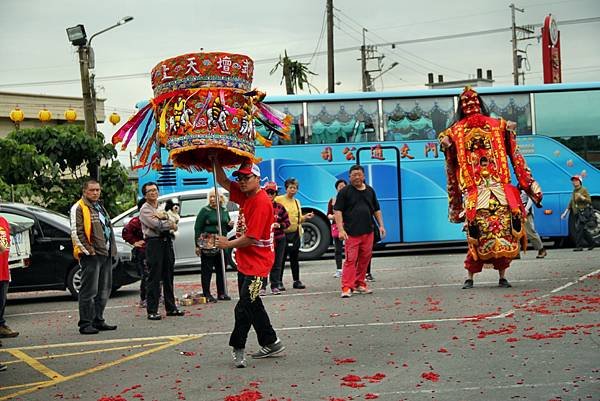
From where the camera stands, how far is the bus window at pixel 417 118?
22547 mm

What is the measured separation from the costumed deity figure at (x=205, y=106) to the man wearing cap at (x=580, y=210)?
12.2 m

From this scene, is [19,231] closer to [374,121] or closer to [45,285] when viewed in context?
[45,285]

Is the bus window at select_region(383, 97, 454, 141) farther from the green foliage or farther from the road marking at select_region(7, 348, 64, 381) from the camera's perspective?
the road marking at select_region(7, 348, 64, 381)

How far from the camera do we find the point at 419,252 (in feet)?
78.1

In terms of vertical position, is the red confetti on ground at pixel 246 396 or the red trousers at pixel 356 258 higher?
the red trousers at pixel 356 258

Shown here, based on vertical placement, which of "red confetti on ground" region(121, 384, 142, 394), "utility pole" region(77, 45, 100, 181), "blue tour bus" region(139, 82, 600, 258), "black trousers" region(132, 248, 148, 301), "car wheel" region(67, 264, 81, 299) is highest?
"utility pole" region(77, 45, 100, 181)

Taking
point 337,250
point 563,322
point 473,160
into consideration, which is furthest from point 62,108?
point 563,322

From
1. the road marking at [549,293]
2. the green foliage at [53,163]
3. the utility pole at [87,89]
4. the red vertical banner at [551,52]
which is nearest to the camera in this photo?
the road marking at [549,293]

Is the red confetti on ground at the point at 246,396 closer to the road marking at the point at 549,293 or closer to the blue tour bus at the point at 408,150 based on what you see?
the road marking at the point at 549,293

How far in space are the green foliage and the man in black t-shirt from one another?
34.2 feet

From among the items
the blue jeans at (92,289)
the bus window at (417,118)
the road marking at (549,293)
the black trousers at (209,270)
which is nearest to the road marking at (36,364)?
the blue jeans at (92,289)

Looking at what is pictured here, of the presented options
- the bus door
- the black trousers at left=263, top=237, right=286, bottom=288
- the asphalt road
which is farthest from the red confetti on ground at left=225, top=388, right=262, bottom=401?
the bus door

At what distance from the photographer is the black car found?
585 inches

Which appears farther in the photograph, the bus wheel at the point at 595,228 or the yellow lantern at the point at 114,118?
the yellow lantern at the point at 114,118
